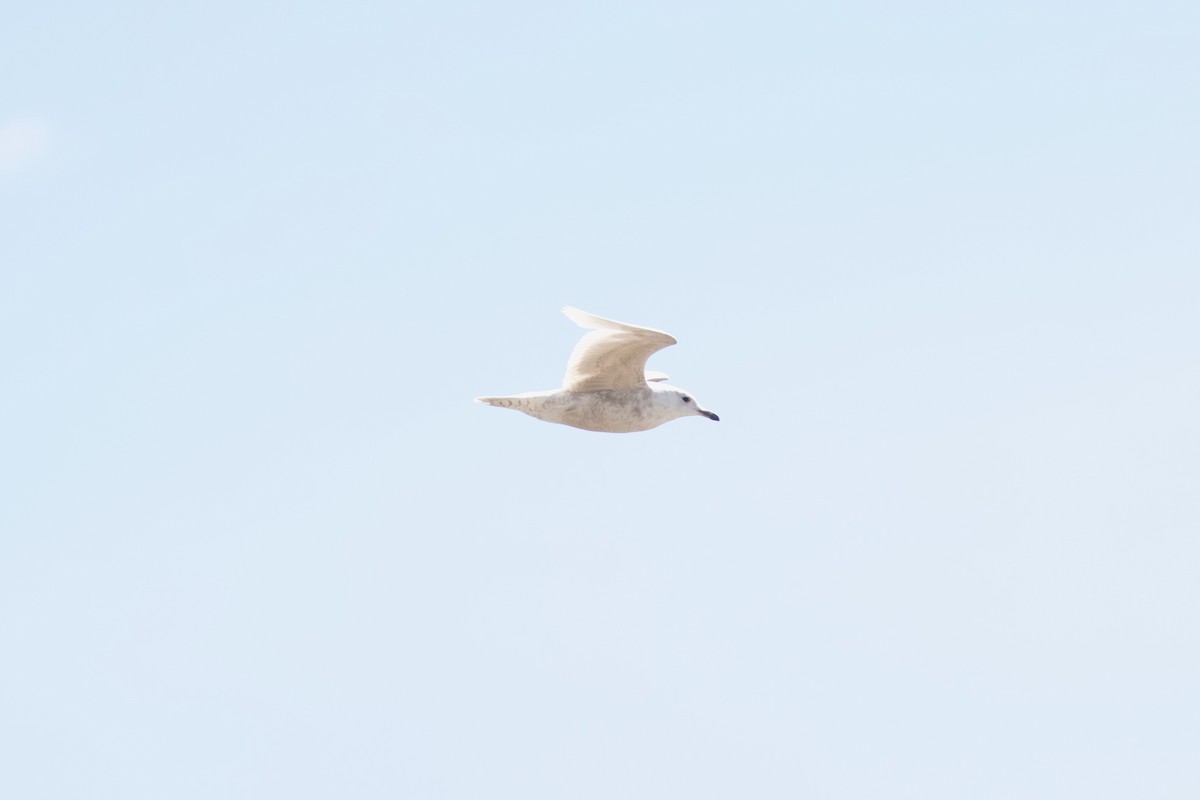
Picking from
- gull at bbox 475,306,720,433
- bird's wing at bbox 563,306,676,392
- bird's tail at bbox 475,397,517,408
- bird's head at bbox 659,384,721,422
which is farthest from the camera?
bird's head at bbox 659,384,721,422

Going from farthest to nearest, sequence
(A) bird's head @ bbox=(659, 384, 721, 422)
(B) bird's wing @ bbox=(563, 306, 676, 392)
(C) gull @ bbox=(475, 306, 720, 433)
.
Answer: (A) bird's head @ bbox=(659, 384, 721, 422) → (C) gull @ bbox=(475, 306, 720, 433) → (B) bird's wing @ bbox=(563, 306, 676, 392)

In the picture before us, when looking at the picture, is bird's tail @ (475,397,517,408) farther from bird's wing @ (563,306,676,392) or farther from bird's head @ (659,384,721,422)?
bird's head @ (659,384,721,422)

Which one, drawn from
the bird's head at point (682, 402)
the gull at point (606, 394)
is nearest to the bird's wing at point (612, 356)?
the gull at point (606, 394)

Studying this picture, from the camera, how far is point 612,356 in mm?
29422

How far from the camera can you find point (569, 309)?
27.0m

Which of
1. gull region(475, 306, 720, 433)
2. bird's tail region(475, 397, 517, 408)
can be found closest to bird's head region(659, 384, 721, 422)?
gull region(475, 306, 720, 433)

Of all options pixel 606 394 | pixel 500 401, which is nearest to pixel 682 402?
pixel 606 394

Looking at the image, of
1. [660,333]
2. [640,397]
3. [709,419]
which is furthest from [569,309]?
[709,419]

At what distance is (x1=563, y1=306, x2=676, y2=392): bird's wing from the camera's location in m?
28.2

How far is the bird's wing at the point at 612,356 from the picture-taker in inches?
1111

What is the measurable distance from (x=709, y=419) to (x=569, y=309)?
610cm

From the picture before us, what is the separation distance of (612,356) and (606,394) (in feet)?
3.54

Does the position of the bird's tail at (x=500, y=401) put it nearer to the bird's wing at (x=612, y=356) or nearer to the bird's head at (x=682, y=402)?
the bird's wing at (x=612, y=356)

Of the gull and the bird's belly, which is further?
the bird's belly
